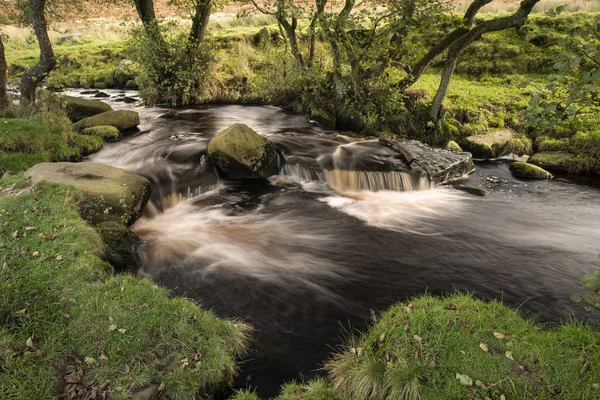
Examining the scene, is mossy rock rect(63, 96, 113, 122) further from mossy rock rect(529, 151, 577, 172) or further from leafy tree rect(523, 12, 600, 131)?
mossy rock rect(529, 151, 577, 172)

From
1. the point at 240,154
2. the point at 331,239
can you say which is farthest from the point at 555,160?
the point at 240,154

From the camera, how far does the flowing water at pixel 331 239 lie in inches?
254

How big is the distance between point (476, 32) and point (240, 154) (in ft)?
31.3

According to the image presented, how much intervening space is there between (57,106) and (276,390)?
12660 mm

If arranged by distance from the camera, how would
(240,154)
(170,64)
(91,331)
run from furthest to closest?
(170,64), (240,154), (91,331)

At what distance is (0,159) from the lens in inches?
405

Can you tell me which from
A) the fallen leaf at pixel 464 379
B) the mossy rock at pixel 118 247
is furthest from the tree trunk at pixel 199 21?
the fallen leaf at pixel 464 379

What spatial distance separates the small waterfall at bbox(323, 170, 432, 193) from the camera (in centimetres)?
1204

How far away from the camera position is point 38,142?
11375 mm

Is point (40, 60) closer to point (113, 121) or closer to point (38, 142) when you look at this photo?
point (113, 121)

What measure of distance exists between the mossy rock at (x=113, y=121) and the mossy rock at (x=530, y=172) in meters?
14.8

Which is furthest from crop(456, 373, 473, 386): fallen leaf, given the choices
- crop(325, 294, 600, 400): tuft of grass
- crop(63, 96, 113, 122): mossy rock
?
crop(63, 96, 113, 122): mossy rock

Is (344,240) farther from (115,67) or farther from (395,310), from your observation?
(115,67)

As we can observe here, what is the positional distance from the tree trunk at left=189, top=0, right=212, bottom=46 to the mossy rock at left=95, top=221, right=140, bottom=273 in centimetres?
1427
